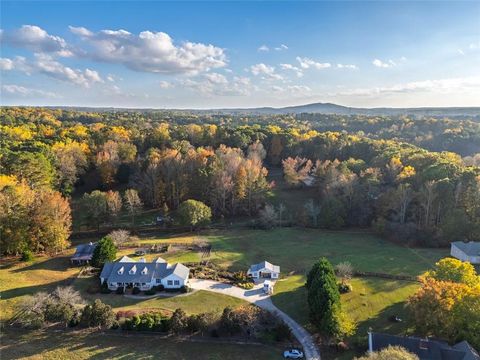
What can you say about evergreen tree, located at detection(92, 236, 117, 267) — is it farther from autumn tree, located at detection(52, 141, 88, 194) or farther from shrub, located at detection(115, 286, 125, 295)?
autumn tree, located at detection(52, 141, 88, 194)

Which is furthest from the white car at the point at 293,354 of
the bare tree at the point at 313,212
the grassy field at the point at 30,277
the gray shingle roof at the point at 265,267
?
the bare tree at the point at 313,212

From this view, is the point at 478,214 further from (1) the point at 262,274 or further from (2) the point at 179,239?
(2) the point at 179,239

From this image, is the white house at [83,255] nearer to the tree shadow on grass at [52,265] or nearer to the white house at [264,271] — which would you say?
the tree shadow on grass at [52,265]

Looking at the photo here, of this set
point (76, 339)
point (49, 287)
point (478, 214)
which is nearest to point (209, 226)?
point (49, 287)

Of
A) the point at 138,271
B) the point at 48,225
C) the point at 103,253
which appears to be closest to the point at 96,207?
the point at 48,225

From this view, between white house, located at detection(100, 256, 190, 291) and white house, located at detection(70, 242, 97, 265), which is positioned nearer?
white house, located at detection(100, 256, 190, 291)

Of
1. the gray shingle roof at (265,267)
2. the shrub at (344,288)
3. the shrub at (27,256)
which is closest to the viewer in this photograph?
the shrub at (344,288)

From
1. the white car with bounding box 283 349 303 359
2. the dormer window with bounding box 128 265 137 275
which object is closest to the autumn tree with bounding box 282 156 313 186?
the dormer window with bounding box 128 265 137 275
